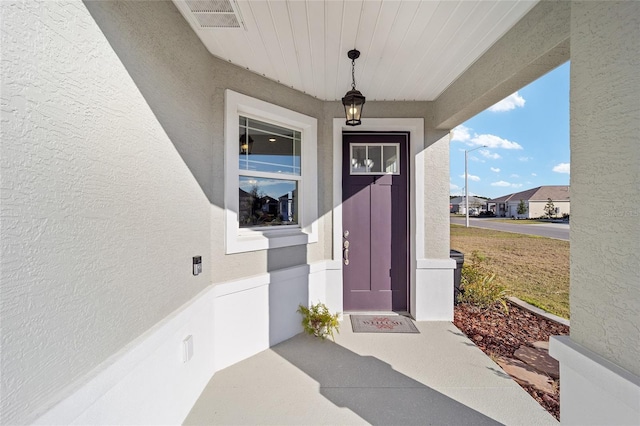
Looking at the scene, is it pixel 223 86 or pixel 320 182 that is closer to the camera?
pixel 223 86

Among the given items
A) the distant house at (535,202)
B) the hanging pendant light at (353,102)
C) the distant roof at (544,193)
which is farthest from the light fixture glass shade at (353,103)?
the distant roof at (544,193)

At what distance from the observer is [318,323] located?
2895 millimetres

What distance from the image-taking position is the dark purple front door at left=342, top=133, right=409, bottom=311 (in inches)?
138

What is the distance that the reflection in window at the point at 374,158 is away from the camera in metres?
3.57

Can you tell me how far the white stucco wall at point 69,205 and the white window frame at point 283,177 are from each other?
903 mm

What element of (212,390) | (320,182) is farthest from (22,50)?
(320,182)

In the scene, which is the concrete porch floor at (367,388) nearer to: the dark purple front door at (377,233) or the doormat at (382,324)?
the doormat at (382,324)

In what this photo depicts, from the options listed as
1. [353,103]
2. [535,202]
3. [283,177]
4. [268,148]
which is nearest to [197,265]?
[283,177]

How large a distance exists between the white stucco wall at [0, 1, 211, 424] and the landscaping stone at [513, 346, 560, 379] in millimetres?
3283

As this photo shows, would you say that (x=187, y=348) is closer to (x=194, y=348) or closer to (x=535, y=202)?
(x=194, y=348)

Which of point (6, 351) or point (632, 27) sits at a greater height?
point (632, 27)

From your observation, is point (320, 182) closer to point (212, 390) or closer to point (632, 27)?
point (212, 390)

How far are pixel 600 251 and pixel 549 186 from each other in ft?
128

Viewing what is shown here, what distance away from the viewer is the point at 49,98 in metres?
0.91
